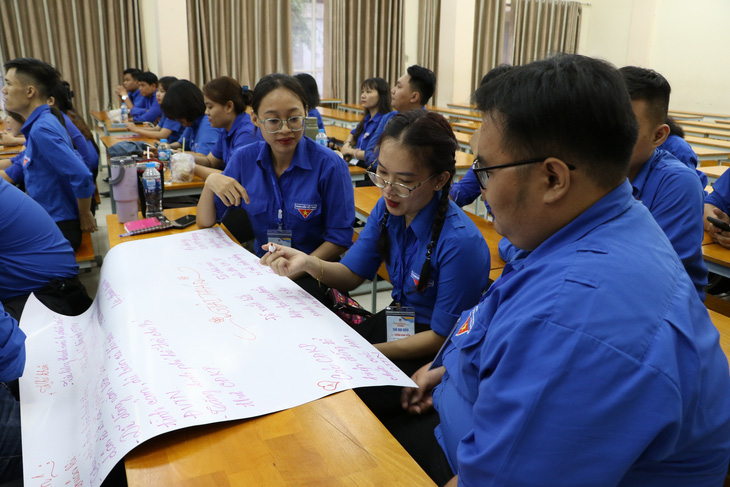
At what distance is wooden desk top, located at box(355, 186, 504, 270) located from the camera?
77.4 inches

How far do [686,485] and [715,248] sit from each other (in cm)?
168

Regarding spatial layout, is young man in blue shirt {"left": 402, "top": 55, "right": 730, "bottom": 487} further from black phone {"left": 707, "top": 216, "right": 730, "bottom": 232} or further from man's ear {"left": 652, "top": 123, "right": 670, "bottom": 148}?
black phone {"left": 707, "top": 216, "right": 730, "bottom": 232}

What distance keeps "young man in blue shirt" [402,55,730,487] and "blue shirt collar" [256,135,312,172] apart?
1.28 meters

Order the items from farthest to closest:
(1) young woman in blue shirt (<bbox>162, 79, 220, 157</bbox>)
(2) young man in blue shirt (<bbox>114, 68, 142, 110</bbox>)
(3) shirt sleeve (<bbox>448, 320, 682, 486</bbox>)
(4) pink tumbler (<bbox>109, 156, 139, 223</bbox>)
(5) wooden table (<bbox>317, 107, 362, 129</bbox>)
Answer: (2) young man in blue shirt (<bbox>114, 68, 142, 110</bbox>) < (5) wooden table (<bbox>317, 107, 362, 129</bbox>) < (1) young woman in blue shirt (<bbox>162, 79, 220, 157</bbox>) < (4) pink tumbler (<bbox>109, 156, 139, 223</bbox>) < (3) shirt sleeve (<bbox>448, 320, 682, 486</bbox>)

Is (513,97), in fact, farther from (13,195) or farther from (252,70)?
(252,70)

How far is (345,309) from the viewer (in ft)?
5.12

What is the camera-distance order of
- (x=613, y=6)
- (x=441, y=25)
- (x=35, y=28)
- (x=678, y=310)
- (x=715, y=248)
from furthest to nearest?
1. (x=613, y=6)
2. (x=441, y=25)
3. (x=35, y=28)
4. (x=715, y=248)
5. (x=678, y=310)

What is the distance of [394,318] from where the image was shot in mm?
1438

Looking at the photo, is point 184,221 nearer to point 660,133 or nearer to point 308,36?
point 660,133

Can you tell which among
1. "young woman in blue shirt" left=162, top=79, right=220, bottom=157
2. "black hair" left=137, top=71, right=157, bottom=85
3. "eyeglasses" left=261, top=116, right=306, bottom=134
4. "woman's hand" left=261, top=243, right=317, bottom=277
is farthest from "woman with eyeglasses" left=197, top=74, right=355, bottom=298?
"black hair" left=137, top=71, right=157, bottom=85

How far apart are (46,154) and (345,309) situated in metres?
1.85

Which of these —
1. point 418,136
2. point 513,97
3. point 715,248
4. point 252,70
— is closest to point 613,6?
point 252,70

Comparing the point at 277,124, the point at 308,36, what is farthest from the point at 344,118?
the point at 277,124

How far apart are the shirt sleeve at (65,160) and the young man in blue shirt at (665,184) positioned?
2381 millimetres
